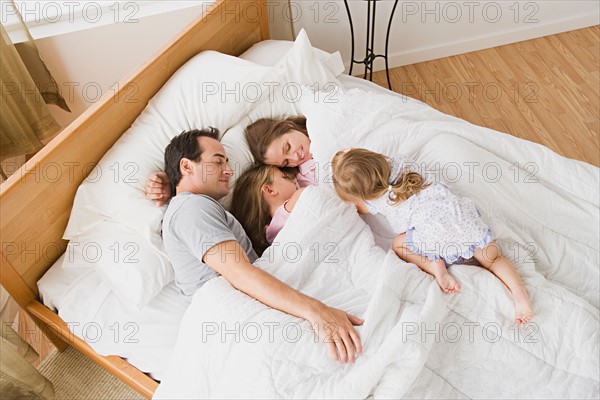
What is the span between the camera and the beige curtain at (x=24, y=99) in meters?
1.78

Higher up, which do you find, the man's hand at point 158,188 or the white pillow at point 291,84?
the white pillow at point 291,84

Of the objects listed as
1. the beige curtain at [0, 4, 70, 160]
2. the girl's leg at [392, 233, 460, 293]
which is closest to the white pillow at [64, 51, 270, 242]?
the beige curtain at [0, 4, 70, 160]

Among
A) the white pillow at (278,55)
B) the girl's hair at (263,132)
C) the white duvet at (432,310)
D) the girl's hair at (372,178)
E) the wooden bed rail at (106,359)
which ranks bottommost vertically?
the wooden bed rail at (106,359)

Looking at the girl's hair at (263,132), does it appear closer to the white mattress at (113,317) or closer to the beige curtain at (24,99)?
the white mattress at (113,317)

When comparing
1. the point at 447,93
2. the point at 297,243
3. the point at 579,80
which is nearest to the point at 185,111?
the point at 297,243

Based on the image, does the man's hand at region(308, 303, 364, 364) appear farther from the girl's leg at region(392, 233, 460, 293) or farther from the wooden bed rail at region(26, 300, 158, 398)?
the wooden bed rail at region(26, 300, 158, 398)

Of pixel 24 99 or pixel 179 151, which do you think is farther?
pixel 24 99

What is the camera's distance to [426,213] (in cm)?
133

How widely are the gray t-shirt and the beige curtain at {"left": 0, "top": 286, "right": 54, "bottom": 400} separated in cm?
45

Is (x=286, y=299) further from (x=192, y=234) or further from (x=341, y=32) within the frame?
(x=341, y=32)

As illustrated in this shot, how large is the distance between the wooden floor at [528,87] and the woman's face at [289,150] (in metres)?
0.99

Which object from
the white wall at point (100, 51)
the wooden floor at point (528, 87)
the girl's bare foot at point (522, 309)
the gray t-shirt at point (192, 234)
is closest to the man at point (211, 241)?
the gray t-shirt at point (192, 234)

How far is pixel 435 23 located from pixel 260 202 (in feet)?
5.00

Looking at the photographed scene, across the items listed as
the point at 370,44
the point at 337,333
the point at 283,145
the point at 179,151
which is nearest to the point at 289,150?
the point at 283,145
